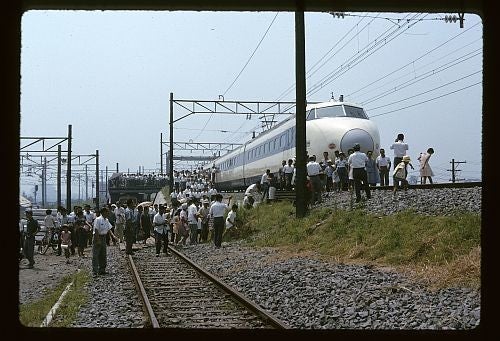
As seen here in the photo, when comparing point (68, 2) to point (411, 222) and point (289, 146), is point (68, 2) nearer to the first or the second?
point (411, 222)

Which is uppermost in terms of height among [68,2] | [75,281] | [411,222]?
[68,2]

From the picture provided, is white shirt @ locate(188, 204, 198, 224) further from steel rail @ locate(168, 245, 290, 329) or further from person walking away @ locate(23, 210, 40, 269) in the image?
steel rail @ locate(168, 245, 290, 329)

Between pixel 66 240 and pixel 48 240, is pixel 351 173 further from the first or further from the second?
pixel 48 240

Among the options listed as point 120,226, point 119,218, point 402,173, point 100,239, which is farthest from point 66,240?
point 402,173

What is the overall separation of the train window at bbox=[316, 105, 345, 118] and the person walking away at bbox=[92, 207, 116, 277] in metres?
11.9

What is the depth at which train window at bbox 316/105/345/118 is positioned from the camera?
24.2 m

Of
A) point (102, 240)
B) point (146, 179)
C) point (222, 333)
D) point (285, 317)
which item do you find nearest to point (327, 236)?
point (102, 240)

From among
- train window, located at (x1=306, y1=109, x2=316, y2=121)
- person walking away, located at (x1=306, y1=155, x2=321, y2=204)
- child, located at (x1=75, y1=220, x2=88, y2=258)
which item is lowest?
child, located at (x1=75, y1=220, x2=88, y2=258)

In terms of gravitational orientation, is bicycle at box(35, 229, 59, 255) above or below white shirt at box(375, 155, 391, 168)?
below

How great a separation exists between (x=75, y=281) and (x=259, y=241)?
24.4 ft

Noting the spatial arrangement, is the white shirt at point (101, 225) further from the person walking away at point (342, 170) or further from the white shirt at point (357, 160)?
the person walking away at point (342, 170)

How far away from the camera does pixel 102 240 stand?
1431 cm

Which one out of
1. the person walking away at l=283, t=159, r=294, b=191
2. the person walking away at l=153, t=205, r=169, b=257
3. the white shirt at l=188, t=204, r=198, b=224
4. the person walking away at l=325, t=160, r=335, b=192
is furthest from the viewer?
the person walking away at l=283, t=159, r=294, b=191

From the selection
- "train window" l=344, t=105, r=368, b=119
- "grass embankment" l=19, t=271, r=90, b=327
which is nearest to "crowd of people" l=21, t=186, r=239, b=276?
"grass embankment" l=19, t=271, r=90, b=327
